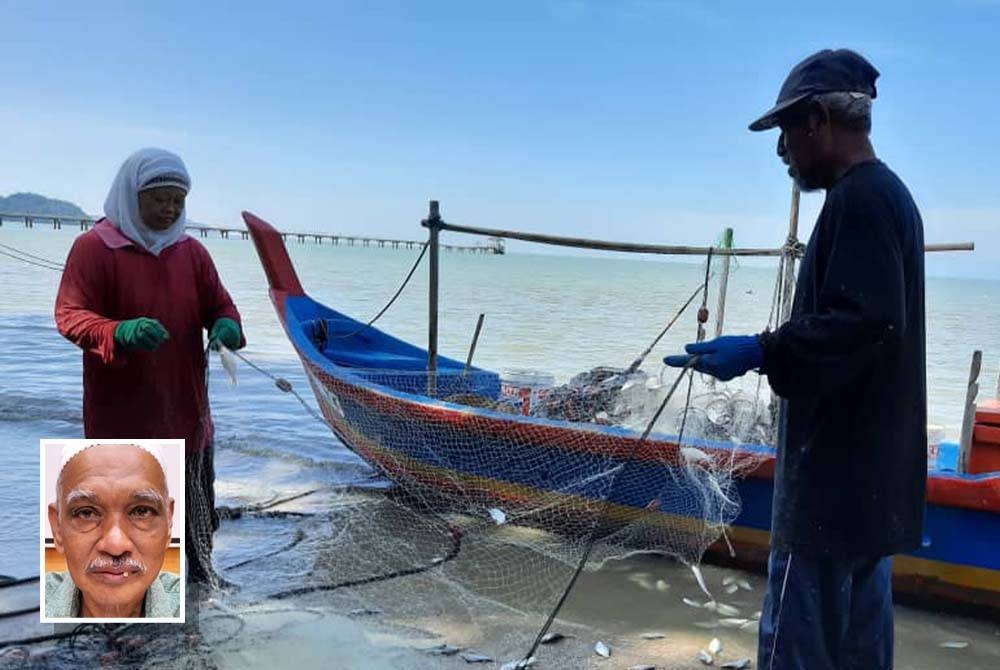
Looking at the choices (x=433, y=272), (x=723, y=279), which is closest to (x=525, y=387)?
(x=433, y=272)

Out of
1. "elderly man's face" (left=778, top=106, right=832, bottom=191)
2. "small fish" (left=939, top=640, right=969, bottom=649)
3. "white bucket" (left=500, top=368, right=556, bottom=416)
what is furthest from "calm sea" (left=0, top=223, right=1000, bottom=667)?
"elderly man's face" (left=778, top=106, right=832, bottom=191)

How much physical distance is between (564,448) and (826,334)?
344 cm

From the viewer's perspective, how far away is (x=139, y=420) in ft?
11.4

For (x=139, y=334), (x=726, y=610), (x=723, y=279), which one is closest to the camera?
(x=139, y=334)

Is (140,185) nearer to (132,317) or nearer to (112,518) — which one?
(132,317)

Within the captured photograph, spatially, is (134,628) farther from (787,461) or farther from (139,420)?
(787,461)

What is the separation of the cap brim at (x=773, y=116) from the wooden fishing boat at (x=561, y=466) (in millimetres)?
1799

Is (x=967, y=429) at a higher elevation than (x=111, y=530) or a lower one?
higher

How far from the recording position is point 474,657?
3.92 metres

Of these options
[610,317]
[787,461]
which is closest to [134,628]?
[787,461]

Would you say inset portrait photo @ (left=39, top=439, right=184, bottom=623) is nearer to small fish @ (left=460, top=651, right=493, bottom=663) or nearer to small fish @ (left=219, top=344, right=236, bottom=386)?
small fish @ (left=219, top=344, right=236, bottom=386)

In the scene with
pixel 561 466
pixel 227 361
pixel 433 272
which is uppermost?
pixel 433 272

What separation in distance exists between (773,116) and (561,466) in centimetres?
350

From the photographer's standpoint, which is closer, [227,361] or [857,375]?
[857,375]
